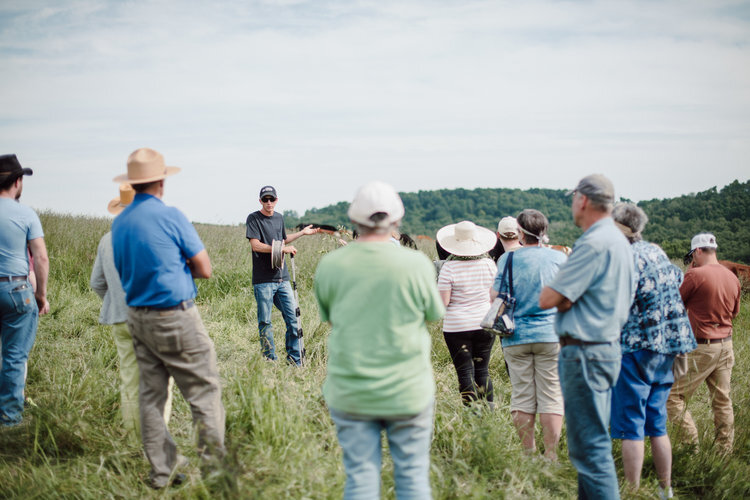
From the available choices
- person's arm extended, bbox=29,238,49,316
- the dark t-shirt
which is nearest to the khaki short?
the dark t-shirt

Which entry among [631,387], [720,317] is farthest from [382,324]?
[720,317]

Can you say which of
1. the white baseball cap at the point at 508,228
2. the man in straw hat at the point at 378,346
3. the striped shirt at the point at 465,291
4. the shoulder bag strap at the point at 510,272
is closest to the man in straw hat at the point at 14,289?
the man in straw hat at the point at 378,346

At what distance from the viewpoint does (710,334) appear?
460cm

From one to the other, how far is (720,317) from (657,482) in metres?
1.70

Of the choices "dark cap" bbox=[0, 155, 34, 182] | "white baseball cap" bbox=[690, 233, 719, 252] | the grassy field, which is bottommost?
the grassy field

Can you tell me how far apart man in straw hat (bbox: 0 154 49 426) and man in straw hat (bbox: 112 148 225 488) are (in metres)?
1.58

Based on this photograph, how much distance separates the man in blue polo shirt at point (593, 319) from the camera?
2.88 meters

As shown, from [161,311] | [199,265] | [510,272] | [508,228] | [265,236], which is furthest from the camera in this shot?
[265,236]

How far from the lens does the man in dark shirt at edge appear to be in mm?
5934

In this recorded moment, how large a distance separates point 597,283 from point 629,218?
85 cm

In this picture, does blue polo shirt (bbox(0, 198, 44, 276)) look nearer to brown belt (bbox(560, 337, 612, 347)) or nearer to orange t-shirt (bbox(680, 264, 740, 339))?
brown belt (bbox(560, 337, 612, 347))

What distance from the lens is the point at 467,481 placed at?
340 centimetres

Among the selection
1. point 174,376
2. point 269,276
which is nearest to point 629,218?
point 174,376

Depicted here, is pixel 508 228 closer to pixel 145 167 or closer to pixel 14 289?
pixel 145 167
